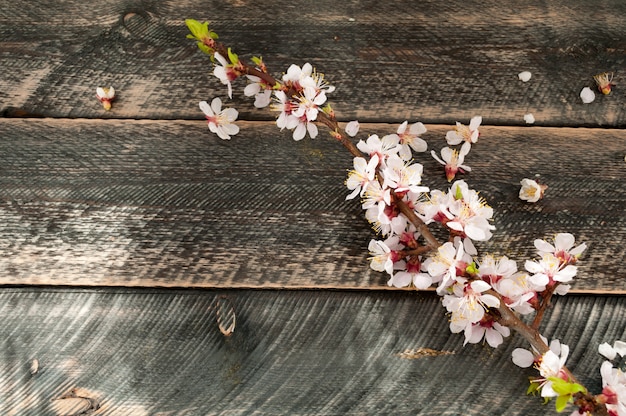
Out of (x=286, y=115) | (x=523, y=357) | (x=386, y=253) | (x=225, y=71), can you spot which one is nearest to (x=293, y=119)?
(x=286, y=115)

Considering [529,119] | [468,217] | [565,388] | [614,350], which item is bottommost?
[565,388]

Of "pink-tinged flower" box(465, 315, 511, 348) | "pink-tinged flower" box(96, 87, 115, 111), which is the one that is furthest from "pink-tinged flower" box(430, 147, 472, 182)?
"pink-tinged flower" box(96, 87, 115, 111)

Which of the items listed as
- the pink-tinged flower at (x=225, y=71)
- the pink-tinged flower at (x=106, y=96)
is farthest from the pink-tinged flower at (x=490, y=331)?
the pink-tinged flower at (x=106, y=96)

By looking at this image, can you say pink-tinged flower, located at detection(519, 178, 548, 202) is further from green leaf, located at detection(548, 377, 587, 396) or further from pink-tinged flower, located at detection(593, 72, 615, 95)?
green leaf, located at detection(548, 377, 587, 396)

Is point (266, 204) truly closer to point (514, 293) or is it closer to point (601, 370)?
point (514, 293)

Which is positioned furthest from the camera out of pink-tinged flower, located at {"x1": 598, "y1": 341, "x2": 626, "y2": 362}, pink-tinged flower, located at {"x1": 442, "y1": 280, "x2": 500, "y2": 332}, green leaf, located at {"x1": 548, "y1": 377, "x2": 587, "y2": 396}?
pink-tinged flower, located at {"x1": 598, "y1": 341, "x2": 626, "y2": 362}

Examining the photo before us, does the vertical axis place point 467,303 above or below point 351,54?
below
